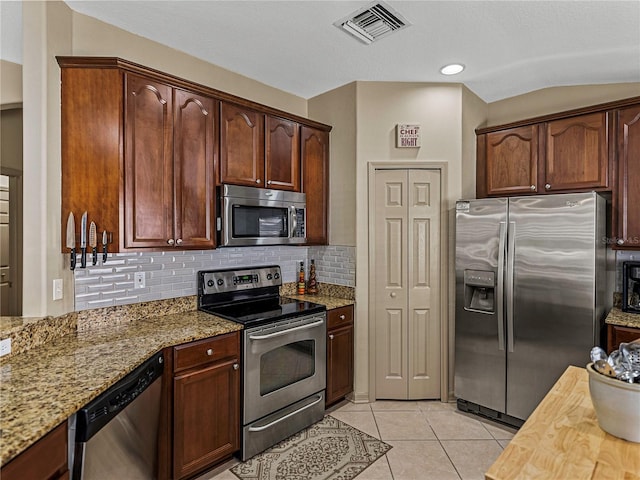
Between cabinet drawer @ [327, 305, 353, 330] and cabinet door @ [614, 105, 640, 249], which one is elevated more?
cabinet door @ [614, 105, 640, 249]

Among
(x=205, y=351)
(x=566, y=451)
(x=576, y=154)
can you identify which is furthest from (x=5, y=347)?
(x=576, y=154)

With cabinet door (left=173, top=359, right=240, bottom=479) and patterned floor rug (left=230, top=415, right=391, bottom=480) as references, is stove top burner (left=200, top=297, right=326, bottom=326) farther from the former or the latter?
patterned floor rug (left=230, top=415, right=391, bottom=480)

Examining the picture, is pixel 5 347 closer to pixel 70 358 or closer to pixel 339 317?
pixel 70 358

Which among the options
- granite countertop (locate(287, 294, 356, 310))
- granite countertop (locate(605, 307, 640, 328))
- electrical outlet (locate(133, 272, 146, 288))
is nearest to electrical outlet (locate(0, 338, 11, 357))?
electrical outlet (locate(133, 272, 146, 288))

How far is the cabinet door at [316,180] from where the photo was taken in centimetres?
329

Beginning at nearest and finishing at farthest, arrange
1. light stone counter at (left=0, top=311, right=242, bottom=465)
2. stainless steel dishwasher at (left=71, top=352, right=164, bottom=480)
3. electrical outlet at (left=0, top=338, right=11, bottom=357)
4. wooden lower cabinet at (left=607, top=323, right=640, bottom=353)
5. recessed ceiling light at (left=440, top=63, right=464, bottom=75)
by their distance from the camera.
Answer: light stone counter at (left=0, top=311, right=242, bottom=465) < stainless steel dishwasher at (left=71, top=352, right=164, bottom=480) < electrical outlet at (left=0, top=338, right=11, bottom=357) < wooden lower cabinet at (left=607, top=323, right=640, bottom=353) < recessed ceiling light at (left=440, top=63, right=464, bottom=75)

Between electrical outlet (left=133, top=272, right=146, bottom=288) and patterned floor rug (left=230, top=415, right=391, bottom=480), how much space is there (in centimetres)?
131

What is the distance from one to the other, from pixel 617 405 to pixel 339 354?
2191mm

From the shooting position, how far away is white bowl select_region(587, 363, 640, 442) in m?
1.09

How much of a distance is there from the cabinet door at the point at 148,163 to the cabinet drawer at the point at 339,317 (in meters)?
1.38

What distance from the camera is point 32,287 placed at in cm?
201

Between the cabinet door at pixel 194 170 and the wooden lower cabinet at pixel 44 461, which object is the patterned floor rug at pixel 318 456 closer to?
the wooden lower cabinet at pixel 44 461

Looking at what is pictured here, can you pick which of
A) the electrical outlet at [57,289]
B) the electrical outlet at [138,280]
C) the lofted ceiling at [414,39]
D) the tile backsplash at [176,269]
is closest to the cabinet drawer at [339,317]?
the tile backsplash at [176,269]

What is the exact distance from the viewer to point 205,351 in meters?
2.20
